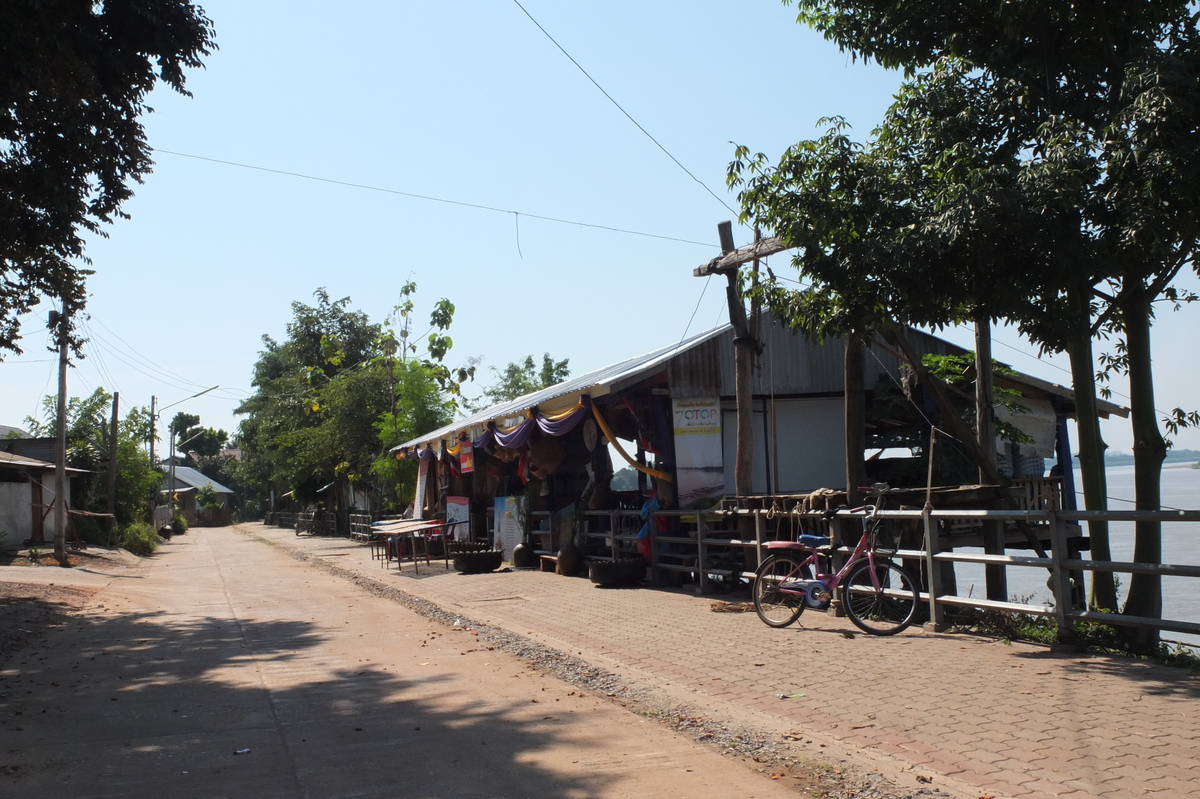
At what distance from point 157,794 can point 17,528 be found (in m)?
29.1

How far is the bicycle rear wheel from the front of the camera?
10.4 metres

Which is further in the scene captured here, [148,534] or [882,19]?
[148,534]

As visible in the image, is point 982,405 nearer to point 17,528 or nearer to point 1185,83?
point 1185,83

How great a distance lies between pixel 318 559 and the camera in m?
28.2

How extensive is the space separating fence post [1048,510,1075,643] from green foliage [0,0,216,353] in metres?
11.2

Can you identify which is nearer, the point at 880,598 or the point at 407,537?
the point at 880,598

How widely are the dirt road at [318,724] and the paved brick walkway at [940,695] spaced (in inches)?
35.2

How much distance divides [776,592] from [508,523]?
1078cm

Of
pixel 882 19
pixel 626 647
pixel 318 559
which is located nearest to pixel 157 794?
pixel 626 647

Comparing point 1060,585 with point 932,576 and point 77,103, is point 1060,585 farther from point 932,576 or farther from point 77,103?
point 77,103

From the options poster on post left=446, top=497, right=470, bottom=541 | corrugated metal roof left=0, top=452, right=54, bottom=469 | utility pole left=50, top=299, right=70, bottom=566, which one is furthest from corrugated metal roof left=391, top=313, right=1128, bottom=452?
corrugated metal roof left=0, top=452, right=54, bottom=469

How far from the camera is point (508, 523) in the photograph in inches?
818

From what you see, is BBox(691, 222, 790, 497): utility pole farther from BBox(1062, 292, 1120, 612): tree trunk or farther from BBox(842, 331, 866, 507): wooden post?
BBox(1062, 292, 1120, 612): tree trunk

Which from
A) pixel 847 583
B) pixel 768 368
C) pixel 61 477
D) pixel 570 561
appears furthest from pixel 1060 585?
pixel 61 477
